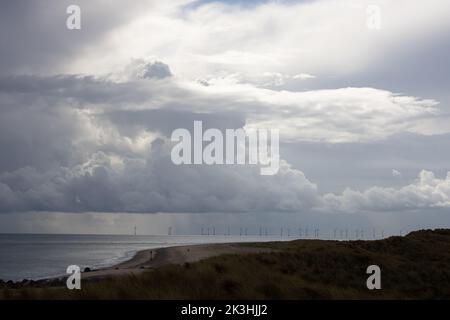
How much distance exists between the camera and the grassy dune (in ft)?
64.1

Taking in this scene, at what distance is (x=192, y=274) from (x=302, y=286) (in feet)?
15.1

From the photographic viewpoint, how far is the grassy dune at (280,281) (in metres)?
19.5

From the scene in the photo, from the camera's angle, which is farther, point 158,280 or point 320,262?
point 320,262

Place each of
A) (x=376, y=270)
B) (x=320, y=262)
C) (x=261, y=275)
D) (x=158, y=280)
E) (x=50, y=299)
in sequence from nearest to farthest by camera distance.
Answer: (x=50, y=299), (x=158, y=280), (x=261, y=275), (x=376, y=270), (x=320, y=262)

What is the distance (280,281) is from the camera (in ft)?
75.0

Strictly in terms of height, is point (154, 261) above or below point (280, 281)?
below

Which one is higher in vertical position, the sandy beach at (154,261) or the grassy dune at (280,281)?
the grassy dune at (280,281)

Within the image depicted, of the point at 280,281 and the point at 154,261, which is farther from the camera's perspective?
the point at 154,261

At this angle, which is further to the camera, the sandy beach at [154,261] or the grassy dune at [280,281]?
the sandy beach at [154,261]

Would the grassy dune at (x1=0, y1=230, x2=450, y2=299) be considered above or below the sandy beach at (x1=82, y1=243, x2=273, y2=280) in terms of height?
above

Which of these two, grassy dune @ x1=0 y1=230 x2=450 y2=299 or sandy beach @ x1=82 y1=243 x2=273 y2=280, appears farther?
sandy beach @ x1=82 y1=243 x2=273 y2=280
